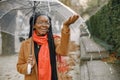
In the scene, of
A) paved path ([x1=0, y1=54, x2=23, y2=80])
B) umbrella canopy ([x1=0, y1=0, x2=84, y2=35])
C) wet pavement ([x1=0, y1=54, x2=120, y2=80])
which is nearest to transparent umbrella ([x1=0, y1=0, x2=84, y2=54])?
umbrella canopy ([x1=0, y1=0, x2=84, y2=35])

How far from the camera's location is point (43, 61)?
13.8ft

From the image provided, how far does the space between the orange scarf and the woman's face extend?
0.06m

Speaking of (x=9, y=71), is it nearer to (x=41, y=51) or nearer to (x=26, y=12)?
(x=26, y=12)

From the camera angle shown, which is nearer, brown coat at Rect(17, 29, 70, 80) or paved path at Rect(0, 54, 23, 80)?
brown coat at Rect(17, 29, 70, 80)

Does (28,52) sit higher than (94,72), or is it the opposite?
(28,52)

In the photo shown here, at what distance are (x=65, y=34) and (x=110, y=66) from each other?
6536 millimetres

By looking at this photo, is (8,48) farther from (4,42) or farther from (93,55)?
(93,55)

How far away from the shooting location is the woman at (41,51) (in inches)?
166

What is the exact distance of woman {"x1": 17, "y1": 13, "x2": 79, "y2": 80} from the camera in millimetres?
4207

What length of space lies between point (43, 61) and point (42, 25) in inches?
17.3

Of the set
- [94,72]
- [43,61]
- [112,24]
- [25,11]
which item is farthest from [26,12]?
[112,24]

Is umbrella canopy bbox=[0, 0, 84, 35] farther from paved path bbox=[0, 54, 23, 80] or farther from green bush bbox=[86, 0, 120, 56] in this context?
paved path bbox=[0, 54, 23, 80]

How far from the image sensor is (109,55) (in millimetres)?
12586

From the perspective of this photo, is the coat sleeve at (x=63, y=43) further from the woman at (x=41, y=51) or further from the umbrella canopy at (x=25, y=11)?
the umbrella canopy at (x=25, y=11)
